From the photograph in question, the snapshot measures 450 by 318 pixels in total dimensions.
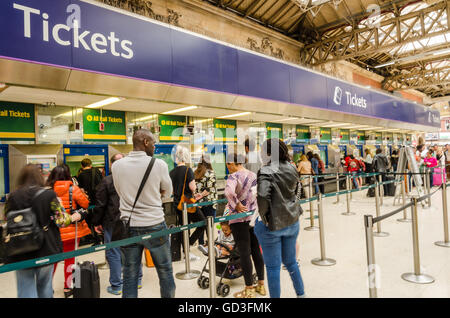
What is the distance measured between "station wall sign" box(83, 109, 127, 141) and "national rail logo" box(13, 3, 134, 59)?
169cm

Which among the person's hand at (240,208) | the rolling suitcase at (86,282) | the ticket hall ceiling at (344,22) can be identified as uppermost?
the ticket hall ceiling at (344,22)

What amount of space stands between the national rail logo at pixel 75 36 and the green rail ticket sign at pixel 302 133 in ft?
24.5

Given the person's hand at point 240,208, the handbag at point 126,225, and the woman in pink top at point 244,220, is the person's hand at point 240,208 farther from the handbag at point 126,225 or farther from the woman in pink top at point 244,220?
the handbag at point 126,225

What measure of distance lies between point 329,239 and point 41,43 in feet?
15.5

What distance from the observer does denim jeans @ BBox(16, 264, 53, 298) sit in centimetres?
196

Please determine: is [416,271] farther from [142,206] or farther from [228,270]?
[142,206]

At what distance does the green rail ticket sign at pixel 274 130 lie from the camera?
9.44 metres

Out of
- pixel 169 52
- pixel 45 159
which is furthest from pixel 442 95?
pixel 45 159

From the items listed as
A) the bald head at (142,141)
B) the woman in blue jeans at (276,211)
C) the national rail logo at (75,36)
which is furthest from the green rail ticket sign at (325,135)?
the bald head at (142,141)

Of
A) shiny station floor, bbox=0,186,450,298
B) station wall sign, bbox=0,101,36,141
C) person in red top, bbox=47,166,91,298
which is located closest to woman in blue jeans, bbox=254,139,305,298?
shiny station floor, bbox=0,186,450,298

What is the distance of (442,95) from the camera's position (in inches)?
914

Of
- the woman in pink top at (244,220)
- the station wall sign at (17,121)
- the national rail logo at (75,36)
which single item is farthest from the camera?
the station wall sign at (17,121)

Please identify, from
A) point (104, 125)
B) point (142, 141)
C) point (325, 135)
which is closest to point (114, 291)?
point (142, 141)
